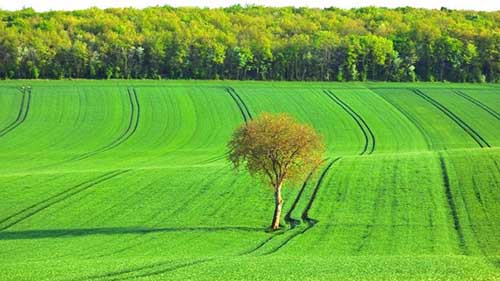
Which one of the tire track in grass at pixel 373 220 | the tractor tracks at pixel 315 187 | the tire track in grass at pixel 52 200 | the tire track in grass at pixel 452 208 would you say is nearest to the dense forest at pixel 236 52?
the tractor tracks at pixel 315 187

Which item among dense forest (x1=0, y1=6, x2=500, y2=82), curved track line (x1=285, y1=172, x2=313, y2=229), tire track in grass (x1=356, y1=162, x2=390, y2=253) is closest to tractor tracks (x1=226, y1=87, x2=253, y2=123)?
dense forest (x1=0, y1=6, x2=500, y2=82)

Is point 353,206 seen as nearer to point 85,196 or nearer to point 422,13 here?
point 85,196

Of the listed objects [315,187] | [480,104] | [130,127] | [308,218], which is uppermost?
[480,104]

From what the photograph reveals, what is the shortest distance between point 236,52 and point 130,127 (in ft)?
139

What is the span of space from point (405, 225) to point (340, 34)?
106532 millimetres

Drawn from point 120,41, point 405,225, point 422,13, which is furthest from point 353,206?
A: point 422,13

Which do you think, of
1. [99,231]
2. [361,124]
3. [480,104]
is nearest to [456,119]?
[480,104]

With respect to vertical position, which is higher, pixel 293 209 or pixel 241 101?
pixel 241 101

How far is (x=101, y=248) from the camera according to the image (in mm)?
38469

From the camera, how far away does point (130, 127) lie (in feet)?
303

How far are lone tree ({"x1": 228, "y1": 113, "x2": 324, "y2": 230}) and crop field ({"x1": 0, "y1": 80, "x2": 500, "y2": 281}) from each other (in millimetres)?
2858

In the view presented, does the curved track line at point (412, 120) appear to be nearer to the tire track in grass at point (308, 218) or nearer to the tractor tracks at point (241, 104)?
the tractor tracks at point (241, 104)

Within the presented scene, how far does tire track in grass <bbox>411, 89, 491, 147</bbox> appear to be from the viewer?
8516 centimetres

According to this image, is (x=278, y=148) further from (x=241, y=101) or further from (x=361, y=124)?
(x=241, y=101)
